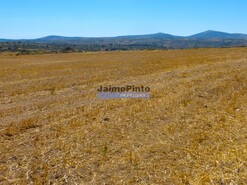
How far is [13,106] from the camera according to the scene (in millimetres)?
13711

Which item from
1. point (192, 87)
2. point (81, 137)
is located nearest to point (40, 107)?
point (81, 137)

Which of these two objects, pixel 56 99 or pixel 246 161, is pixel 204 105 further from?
pixel 56 99

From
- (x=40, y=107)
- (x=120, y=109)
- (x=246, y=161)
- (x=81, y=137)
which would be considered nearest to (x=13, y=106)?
(x=40, y=107)

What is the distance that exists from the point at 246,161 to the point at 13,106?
974 centimetres

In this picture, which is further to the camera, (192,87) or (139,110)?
(192,87)

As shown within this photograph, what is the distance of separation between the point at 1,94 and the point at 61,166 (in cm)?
1090

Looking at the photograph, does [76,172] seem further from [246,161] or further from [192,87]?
[192,87]

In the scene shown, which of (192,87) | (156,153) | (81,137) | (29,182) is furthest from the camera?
(192,87)

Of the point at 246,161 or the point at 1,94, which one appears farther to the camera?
the point at 1,94

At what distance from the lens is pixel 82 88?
59.0ft

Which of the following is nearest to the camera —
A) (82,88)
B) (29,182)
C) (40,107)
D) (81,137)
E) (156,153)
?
(29,182)

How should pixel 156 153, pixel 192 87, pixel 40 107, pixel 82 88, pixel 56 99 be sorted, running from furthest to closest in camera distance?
pixel 82 88 < pixel 192 87 < pixel 56 99 < pixel 40 107 < pixel 156 153

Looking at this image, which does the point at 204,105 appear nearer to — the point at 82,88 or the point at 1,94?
the point at 82,88

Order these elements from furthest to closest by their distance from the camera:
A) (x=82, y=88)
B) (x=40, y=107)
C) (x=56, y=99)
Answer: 1. (x=82, y=88)
2. (x=56, y=99)
3. (x=40, y=107)
